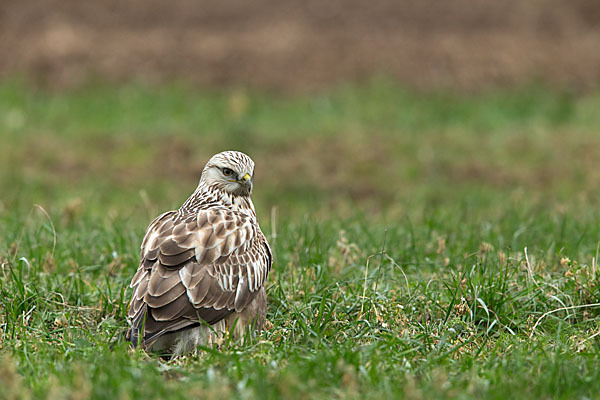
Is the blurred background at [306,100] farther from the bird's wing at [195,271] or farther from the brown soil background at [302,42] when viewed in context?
the bird's wing at [195,271]

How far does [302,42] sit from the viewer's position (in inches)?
638

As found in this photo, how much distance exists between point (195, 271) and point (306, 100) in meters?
9.79

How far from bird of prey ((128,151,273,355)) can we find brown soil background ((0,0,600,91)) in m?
9.95

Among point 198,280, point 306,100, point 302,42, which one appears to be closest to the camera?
point 198,280

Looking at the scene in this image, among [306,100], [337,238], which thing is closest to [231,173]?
[337,238]

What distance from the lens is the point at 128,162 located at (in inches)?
472

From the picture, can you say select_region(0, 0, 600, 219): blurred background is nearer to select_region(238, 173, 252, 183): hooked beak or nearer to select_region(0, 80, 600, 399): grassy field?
select_region(0, 80, 600, 399): grassy field

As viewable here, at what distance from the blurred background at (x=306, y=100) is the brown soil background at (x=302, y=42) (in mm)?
37

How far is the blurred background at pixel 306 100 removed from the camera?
1132cm

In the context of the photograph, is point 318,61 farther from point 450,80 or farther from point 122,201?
point 122,201

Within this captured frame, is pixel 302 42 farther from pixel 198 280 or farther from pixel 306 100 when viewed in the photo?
pixel 198 280

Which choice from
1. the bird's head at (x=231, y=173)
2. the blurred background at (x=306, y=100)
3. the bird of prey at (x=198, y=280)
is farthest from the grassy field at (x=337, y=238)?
the bird's head at (x=231, y=173)

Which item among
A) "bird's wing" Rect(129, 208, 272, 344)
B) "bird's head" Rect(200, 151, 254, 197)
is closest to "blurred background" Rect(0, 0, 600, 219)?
"bird's head" Rect(200, 151, 254, 197)

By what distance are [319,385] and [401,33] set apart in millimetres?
13254
